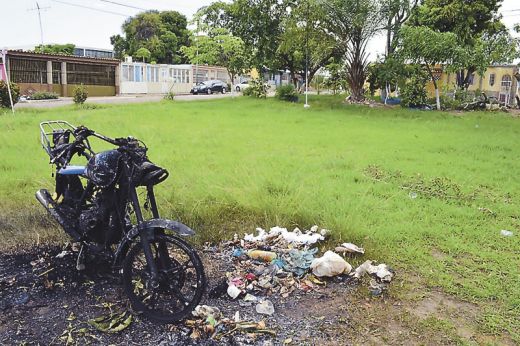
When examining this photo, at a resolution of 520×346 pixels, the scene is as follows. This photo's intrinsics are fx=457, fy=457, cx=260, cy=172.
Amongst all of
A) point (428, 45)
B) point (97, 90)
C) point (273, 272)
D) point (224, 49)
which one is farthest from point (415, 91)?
point (97, 90)

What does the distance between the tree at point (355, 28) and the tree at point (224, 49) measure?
7852 millimetres

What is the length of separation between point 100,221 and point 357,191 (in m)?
3.20

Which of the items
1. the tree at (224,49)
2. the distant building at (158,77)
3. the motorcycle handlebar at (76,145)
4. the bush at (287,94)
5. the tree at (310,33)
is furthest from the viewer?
the distant building at (158,77)

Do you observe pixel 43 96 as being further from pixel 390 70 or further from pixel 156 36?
pixel 156 36

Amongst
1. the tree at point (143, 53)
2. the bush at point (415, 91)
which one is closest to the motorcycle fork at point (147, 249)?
the bush at point (415, 91)

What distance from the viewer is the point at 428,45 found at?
15.9 metres

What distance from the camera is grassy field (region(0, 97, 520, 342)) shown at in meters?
3.43

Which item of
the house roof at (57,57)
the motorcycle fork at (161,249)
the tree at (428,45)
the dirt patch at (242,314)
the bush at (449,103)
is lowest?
the dirt patch at (242,314)

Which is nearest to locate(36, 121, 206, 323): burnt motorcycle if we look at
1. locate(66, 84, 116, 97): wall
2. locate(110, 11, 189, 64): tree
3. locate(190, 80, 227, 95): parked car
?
locate(66, 84, 116, 97): wall

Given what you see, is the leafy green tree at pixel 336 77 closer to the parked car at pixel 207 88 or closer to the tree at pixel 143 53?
the parked car at pixel 207 88

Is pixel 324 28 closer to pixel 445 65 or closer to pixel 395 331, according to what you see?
pixel 445 65

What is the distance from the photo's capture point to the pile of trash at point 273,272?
104 inches

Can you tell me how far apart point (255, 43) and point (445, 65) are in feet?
31.9

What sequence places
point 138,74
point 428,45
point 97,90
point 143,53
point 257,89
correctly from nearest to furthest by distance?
point 428,45
point 257,89
point 97,90
point 138,74
point 143,53
